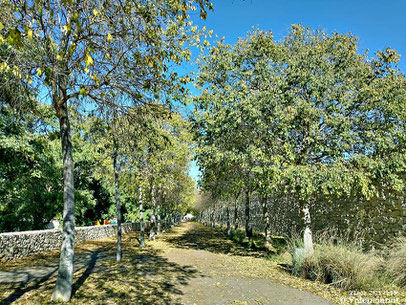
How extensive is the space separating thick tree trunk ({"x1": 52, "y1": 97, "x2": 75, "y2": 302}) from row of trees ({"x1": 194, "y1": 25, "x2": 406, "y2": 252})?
5.41m

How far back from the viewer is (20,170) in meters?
12.3

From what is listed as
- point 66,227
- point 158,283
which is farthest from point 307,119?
point 66,227

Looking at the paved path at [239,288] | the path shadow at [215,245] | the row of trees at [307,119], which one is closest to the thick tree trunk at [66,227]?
the paved path at [239,288]

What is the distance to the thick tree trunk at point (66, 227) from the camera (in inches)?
204

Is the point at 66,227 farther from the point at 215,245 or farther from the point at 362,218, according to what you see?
the point at 215,245

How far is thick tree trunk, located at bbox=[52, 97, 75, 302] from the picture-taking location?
204 inches

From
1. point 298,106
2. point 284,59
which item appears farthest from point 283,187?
point 284,59

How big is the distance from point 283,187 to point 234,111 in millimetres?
3307

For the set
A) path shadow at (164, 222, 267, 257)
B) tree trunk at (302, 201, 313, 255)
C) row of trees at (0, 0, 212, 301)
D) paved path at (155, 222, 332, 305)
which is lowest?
path shadow at (164, 222, 267, 257)

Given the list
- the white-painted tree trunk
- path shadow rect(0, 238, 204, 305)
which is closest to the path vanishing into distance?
path shadow rect(0, 238, 204, 305)

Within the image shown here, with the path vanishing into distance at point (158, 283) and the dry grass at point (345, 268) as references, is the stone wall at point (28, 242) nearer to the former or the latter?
the path vanishing into distance at point (158, 283)

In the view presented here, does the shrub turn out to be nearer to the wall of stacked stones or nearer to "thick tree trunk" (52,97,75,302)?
the wall of stacked stones

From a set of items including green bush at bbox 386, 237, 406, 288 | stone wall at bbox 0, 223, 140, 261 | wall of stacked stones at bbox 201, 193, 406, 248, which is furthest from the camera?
wall of stacked stones at bbox 201, 193, 406, 248

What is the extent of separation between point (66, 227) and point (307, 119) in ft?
26.8
